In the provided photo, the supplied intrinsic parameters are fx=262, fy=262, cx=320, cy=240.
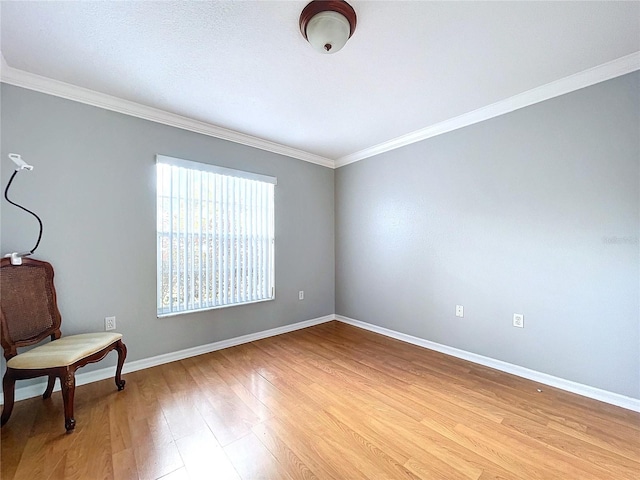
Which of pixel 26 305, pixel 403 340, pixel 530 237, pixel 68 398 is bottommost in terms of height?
pixel 403 340

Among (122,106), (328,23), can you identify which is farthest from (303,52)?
(122,106)

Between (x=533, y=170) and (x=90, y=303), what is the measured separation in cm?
407

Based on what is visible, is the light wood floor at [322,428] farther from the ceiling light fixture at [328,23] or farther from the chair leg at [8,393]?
the ceiling light fixture at [328,23]

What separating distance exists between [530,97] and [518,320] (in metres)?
2.00

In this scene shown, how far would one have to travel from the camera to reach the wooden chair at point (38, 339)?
1643 millimetres

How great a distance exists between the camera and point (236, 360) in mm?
2703

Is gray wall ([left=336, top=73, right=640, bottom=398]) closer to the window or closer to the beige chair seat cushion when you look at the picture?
the window

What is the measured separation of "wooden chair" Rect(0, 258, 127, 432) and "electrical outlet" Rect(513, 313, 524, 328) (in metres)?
3.42

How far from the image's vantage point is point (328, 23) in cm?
148

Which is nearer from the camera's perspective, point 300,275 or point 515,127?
point 515,127

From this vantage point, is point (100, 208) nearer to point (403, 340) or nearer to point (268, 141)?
point (268, 141)

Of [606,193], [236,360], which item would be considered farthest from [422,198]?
[236,360]

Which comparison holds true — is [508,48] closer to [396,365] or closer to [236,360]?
[396,365]

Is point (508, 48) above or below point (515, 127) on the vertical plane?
above
